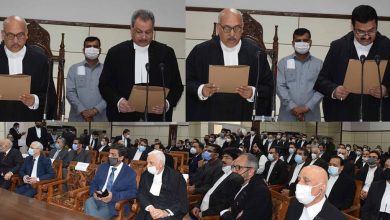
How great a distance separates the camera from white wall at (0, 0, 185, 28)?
182 inches

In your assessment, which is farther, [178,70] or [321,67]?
[178,70]

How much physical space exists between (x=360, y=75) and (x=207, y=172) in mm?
1749

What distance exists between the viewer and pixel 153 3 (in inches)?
187

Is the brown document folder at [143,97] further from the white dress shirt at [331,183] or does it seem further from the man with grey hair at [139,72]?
the white dress shirt at [331,183]

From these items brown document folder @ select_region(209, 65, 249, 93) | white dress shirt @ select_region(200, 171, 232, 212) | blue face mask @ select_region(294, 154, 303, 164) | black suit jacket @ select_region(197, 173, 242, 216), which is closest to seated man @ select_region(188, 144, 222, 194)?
white dress shirt @ select_region(200, 171, 232, 212)

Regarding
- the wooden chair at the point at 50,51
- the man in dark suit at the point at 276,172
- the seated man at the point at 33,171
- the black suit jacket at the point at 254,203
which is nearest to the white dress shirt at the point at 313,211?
the black suit jacket at the point at 254,203

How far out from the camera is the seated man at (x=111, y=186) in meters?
4.59

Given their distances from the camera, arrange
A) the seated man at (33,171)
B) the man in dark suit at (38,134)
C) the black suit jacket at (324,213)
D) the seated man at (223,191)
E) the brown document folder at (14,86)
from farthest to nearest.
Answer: the seated man at (33,171) → the man in dark suit at (38,134) → the brown document folder at (14,86) → the seated man at (223,191) → the black suit jacket at (324,213)

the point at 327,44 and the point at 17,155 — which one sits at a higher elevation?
the point at 327,44

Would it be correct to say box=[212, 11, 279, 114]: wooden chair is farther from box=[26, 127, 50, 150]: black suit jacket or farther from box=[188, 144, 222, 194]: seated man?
box=[26, 127, 50, 150]: black suit jacket

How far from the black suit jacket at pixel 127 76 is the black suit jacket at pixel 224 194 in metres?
0.77

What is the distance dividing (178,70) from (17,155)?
2485 mm

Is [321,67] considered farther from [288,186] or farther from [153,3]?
[153,3]

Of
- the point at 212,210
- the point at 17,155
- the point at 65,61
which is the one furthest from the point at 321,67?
the point at 17,155
